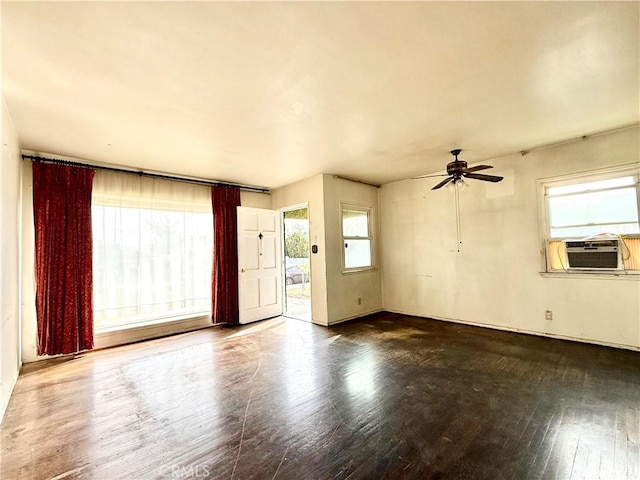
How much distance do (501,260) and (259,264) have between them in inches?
159

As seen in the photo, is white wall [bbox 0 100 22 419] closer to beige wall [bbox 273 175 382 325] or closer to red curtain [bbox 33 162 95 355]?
red curtain [bbox 33 162 95 355]

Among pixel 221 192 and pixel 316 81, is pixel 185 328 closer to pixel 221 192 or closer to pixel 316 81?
pixel 221 192

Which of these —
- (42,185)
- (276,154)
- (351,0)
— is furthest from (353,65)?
(42,185)

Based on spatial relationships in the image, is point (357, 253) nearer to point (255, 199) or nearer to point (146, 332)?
point (255, 199)

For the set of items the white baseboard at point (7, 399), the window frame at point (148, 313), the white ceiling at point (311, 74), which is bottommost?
the white baseboard at point (7, 399)

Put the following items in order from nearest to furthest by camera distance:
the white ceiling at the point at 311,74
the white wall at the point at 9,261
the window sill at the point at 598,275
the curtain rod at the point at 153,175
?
the white ceiling at the point at 311,74 → the white wall at the point at 9,261 → the window sill at the point at 598,275 → the curtain rod at the point at 153,175

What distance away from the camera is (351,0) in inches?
59.4

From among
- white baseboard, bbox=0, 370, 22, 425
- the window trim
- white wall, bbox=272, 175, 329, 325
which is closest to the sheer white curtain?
white baseboard, bbox=0, 370, 22, 425

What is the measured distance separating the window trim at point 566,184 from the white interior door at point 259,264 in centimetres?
429

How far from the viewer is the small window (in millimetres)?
5301

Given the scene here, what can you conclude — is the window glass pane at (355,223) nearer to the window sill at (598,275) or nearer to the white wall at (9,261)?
the window sill at (598,275)

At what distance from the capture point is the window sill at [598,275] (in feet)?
11.0

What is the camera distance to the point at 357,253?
5.54m

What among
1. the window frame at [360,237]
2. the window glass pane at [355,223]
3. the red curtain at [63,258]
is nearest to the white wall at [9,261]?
the red curtain at [63,258]
